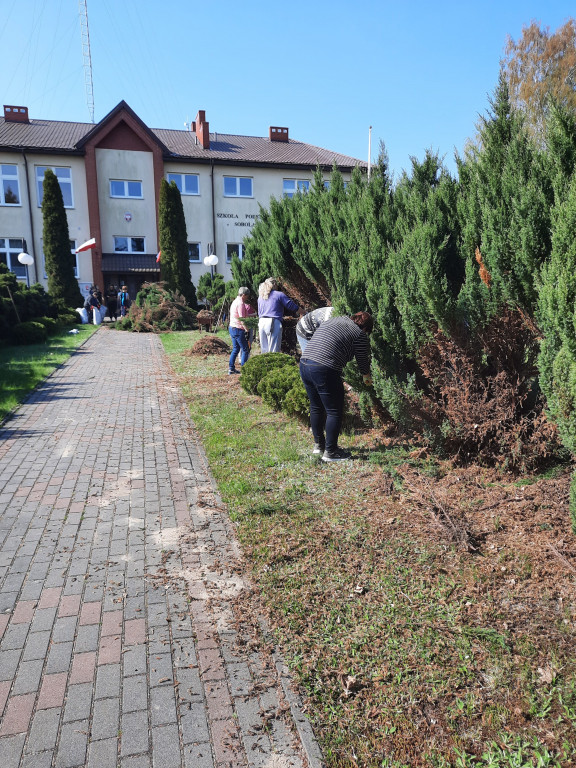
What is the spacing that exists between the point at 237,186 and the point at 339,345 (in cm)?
A: 2955

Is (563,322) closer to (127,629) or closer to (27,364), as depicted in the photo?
(127,629)

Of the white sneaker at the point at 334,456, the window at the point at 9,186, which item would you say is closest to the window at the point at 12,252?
the window at the point at 9,186

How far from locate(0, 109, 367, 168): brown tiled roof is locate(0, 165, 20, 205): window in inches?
42.3

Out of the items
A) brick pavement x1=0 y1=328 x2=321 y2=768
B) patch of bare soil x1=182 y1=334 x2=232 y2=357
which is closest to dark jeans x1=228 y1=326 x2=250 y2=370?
patch of bare soil x1=182 y1=334 x2=232 y2=357

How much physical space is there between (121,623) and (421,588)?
1858mm

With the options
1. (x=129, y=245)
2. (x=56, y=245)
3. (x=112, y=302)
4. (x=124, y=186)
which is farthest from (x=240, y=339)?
(x=124, y=186)

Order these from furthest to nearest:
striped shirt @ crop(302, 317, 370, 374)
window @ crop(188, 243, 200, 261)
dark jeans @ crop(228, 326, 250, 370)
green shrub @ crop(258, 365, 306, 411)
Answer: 1. window @ crop(188, 243, 200, 261)
2. dark jeans @ crop(228, 326, 250, 370)
3. green shrub @ crop(258, 365, 306, 411)
4. striped shirt @ crop(302, 317, 370, 374)

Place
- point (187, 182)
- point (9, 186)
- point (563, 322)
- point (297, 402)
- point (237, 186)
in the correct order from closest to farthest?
1. point (563, 322)
2. point (297, 402)
3. point (9, 186)
4. point (187, 182)
5. point (237, 186)

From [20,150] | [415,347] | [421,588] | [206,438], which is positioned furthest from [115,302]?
[421,588]

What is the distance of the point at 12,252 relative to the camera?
2925 centimetres

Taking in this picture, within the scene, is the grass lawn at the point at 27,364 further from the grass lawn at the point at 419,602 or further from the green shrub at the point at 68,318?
the grass lawn at the point at 419,602

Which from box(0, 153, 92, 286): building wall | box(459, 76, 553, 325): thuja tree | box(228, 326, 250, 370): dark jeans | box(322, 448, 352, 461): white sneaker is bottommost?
box(322, 448, 352, 461): white sneaker

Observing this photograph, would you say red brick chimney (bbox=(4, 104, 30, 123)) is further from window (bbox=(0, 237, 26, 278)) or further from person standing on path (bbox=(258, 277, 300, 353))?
person standing on path (bbox=(258, 277, 300, 353))

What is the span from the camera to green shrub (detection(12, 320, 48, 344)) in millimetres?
16016
